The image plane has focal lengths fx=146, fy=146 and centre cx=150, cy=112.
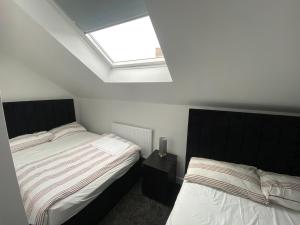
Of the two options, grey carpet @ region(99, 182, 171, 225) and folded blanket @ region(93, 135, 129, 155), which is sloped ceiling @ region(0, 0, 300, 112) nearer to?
folded blanket @ region(93, 135, 129, 155)

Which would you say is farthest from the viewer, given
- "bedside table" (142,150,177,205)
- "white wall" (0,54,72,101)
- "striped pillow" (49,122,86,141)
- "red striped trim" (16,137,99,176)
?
"striped pillow" (49,122,86,141)

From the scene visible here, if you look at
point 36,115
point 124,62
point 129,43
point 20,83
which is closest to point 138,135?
point 124,62

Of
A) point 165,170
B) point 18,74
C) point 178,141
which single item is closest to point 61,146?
point 18,74

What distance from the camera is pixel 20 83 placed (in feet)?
7.79

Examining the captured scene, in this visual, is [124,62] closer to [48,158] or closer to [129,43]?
[129,43]

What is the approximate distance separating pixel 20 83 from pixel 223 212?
3217 mm

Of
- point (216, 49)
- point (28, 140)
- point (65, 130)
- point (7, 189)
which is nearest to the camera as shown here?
point (7, 189)

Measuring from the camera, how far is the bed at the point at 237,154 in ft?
3.74

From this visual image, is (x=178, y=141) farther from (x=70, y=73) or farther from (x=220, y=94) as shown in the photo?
(x=70, y=73)

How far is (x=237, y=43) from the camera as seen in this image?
3.29 ft

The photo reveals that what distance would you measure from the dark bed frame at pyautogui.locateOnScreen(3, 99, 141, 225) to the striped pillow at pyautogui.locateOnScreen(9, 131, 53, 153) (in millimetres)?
159

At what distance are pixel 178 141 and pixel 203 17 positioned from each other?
1.64 metres

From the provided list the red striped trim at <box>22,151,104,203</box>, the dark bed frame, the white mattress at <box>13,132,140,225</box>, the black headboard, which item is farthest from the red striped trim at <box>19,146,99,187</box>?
the black headboard

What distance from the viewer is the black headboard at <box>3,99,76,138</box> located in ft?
7.36
